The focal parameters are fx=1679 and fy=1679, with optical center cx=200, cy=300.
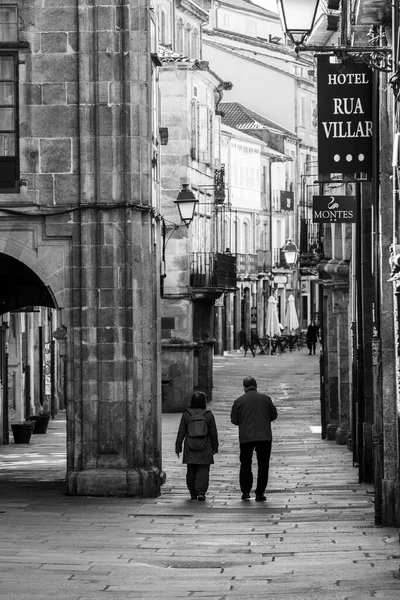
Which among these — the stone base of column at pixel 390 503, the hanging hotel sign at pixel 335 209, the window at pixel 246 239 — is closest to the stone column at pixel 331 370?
the hanging hotel sign at pixel 335 209

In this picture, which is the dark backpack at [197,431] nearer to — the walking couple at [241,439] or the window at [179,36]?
the walking couple at [241,439]

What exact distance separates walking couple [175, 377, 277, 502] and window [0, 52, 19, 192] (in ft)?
12.5

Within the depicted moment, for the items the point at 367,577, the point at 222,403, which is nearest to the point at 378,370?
the point at 367,577

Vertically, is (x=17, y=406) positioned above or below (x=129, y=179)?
below

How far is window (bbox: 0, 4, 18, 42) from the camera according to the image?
857 inches

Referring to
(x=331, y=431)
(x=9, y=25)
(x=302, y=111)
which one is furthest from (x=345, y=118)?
(x=302, y=111)

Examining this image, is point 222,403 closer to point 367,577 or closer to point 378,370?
point 378,370

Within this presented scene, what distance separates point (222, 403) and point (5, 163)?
23585mm

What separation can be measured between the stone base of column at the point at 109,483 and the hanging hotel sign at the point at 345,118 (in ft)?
19.1

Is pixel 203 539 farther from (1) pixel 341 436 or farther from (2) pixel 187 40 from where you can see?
(2) pixel 187 40

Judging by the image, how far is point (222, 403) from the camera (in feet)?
147

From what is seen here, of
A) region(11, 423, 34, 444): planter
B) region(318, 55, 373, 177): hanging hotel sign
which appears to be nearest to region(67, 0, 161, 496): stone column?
region(318, 55, 373, 177): hanging hotel sign

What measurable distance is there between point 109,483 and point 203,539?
4.43 metres

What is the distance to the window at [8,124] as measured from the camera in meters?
21.7
